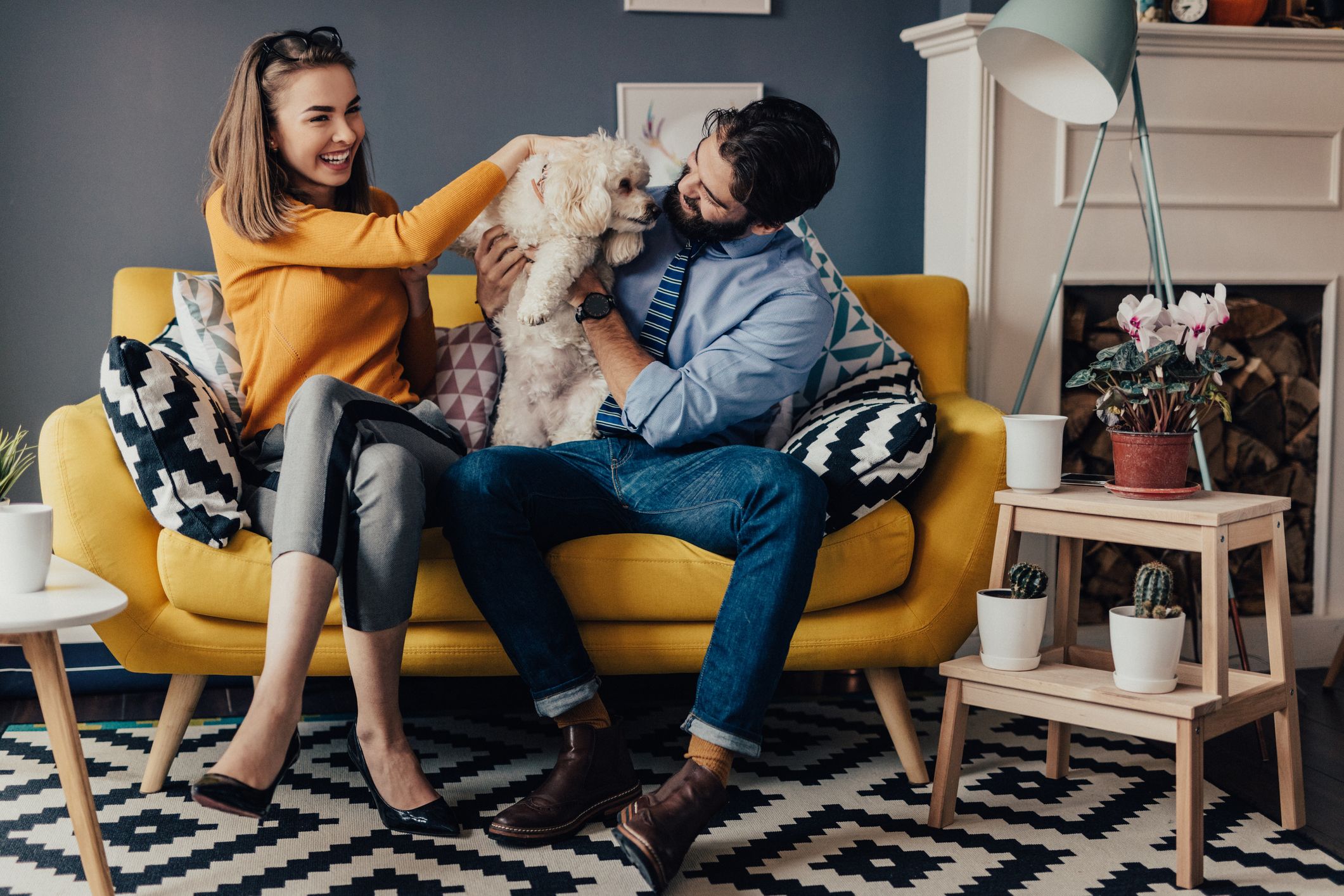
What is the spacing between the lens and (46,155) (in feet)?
7.54

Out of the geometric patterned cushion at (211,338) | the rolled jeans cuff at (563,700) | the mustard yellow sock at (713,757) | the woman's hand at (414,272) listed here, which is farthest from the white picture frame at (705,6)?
the mustard yellow sock at (713,757)

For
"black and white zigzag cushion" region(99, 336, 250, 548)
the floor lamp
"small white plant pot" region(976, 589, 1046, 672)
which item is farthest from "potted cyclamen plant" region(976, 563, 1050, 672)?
"black and white zigzag cushion" region(99, 336, 250, 548)

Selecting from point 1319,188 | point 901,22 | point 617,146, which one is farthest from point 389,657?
point 1319,188

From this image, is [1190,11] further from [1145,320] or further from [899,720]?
[899,720]

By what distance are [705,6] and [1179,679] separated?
69.4 inches

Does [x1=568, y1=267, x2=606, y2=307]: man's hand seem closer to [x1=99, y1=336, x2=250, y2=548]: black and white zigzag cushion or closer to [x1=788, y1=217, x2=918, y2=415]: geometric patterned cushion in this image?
[x1=788, y1=217, x2=918, y2=415]: geometric patterned cushion

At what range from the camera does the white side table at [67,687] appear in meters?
1.21

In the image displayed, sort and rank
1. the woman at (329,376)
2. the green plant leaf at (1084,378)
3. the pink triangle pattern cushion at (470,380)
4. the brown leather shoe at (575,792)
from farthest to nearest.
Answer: the pink triangle pattern cushion at (470,380), the green plant leaf at (1084,378), the brown leather shoe at (575,792), the woman at (329,376)

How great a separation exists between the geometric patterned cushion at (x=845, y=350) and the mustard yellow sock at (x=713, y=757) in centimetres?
73

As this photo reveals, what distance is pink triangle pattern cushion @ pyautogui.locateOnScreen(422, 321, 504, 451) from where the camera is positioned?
6.49 ft

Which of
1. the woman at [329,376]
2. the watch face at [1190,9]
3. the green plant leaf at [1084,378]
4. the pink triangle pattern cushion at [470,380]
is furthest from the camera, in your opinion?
the watch face at [1190,9]

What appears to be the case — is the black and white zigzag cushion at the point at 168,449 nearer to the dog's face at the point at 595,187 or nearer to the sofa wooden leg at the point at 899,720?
the dog's face at the point at 595,187

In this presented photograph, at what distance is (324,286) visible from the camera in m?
1.75

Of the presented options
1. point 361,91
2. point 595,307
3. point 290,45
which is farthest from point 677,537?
point 361,91
